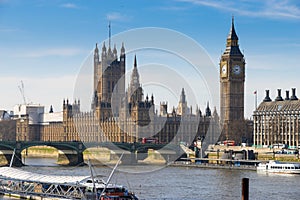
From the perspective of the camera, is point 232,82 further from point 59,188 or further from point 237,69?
point 59,188

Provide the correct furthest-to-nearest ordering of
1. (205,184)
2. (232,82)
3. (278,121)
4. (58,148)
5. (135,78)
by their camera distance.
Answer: (135,78), (232,82), (278,121), (58,148), (205,184)

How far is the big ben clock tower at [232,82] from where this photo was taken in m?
117

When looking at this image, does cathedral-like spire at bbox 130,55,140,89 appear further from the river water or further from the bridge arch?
the river water

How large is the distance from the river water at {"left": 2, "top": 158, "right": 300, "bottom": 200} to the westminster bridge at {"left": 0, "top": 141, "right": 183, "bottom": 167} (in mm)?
16199

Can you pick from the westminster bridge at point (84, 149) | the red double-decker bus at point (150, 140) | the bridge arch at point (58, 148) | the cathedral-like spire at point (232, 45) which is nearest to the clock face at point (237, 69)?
the cathedral-like spire at point (232, 45)

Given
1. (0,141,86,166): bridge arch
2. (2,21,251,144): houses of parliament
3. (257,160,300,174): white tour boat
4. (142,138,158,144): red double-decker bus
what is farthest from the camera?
(2,21,251,144): houses of parliament

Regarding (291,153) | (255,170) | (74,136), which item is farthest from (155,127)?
(255,170)

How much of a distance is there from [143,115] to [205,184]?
184 ft

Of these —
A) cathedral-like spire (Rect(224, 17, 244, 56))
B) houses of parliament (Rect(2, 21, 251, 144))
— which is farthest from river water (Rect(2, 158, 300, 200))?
cathedral-like spire (Rect(224, 17, 244, 56))

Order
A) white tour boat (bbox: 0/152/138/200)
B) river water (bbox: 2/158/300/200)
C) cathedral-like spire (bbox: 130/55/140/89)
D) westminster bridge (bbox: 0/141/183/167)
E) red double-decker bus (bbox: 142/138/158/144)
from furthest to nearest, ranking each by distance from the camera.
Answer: cathedral-like spire (bbox: 130/55/140/89) < red double-decker bus (bbox: 142/138/158/144) < westminster bridge (bbox: 0/141/183/167) < river water (bbox: 2/158/300/200) < white tour boat (bbox: 0/152/138/200)

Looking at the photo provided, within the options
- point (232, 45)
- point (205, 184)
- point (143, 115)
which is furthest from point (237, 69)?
point (205, 184)

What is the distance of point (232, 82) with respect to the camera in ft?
388

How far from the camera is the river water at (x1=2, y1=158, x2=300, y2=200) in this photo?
156 feet

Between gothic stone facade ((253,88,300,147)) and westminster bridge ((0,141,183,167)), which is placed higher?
gothic stone facade ((253,88,300,147))
